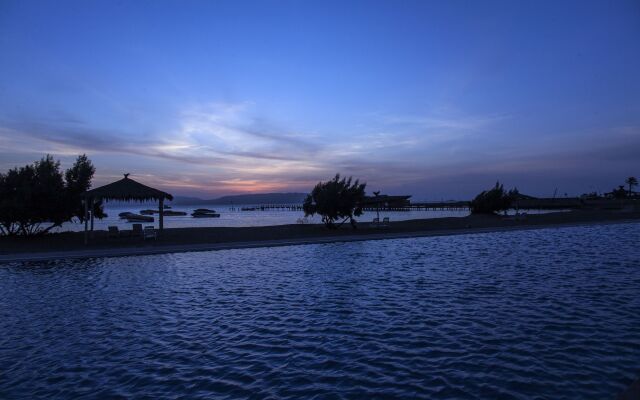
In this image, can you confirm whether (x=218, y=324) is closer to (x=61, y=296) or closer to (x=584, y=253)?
(x=61, y=296)

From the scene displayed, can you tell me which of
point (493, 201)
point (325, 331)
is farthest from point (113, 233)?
point (493, 201)

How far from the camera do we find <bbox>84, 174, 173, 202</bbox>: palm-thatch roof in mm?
26156

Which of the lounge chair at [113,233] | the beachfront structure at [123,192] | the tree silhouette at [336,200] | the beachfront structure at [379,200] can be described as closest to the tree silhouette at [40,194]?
the beachfront structure at [123,192]

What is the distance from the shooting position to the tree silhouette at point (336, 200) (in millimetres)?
34594

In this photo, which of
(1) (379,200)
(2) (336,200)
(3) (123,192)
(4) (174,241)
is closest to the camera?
(4) (174,241)

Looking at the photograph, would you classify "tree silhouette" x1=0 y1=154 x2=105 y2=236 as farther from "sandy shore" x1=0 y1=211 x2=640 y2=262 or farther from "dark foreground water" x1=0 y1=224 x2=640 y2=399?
"dark foreground water" x1=0 y1=224 x2=640 y2=399

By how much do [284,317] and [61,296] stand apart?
7.12m

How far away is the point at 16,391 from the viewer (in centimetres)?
603

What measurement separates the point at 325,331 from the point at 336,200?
25.9 metres

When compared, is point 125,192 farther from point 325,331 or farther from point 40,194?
point 325,331

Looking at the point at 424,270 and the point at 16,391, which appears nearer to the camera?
the point at 16,391

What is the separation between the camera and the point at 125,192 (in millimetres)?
26516

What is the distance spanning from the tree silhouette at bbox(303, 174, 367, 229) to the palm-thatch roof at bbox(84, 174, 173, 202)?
1305cm

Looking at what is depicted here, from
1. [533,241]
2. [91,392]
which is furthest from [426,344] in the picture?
[533,241]
